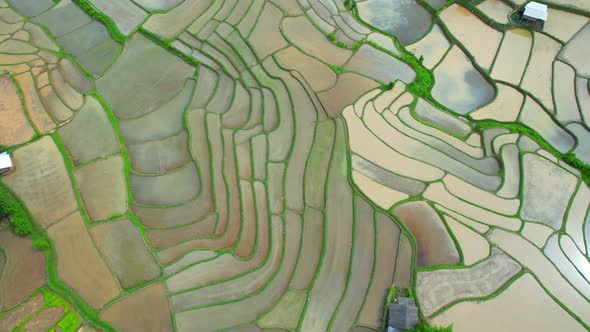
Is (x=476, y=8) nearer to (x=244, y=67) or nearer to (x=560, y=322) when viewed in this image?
(x=244, y=67)

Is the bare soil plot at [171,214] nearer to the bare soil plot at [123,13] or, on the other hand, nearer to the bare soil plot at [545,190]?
the bare soil plot at [123,13]

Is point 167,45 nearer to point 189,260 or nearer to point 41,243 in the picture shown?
point 41,243

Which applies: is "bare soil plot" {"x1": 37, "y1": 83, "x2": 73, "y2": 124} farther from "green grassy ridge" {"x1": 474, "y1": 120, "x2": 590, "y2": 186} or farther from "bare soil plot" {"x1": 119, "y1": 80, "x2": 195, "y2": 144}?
"green grassy ridge" {"x1": 474, "y1": 120, "x2": 590, "y2": 186}

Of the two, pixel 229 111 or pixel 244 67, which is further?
pixel 244 67

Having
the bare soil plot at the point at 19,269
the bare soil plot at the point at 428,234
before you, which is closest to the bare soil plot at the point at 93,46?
the bare soil plot at the point at 19,269

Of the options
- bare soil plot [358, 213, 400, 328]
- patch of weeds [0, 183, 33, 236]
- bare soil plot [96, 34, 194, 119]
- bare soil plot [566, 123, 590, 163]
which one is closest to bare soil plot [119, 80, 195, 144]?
bare soil plot [96, 34, 194, 119]

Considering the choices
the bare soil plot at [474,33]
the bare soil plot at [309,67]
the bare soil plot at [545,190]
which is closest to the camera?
the bare soil plot at [545,190]

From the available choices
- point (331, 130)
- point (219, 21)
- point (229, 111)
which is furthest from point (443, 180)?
point (219, 21)
